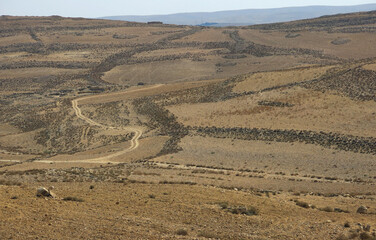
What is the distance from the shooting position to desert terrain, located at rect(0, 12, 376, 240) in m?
15.5

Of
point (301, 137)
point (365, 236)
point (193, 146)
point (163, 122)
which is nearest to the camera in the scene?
point (365, 236)

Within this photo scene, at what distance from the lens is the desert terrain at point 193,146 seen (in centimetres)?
1553

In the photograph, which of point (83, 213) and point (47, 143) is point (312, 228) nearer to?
point (83, 213)

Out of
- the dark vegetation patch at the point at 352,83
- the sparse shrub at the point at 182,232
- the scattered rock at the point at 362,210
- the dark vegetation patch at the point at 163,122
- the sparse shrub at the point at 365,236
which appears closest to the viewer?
the sparse shrub at the point at 365,236

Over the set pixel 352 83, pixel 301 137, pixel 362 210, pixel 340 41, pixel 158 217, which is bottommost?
pixel 301 137

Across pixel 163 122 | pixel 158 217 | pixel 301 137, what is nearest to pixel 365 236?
pixel 158 217

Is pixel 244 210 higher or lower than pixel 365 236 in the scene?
lower

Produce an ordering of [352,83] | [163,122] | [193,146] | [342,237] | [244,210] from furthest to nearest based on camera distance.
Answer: [352,83] < [163,122] < [193,146] < [244,210] < [342,237]

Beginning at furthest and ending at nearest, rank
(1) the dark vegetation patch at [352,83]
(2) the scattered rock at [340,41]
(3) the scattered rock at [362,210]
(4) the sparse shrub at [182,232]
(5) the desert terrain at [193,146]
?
1. (2) the scattered rock at [340,41]
2. (1) the dark vegetation patch at [352,83]
3. (3) the scattered rock at [362,210]
4. (5) the desert terrain at [193,146]
5. (4) the sparse shrub at [182,232]

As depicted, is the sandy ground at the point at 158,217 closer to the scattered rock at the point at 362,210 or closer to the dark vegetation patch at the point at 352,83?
the scattered rock at the point at 362,210

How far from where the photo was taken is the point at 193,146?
120ft

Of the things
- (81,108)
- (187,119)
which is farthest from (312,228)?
(81,108)

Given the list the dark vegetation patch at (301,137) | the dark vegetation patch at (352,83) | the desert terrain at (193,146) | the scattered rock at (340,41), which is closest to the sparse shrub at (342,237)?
A: the desert terrain at (193,146)

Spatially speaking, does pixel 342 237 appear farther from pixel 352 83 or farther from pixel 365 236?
pixel 352 83
